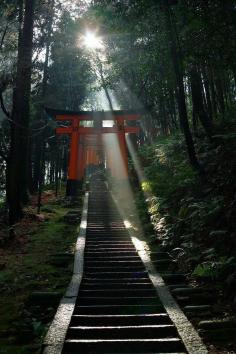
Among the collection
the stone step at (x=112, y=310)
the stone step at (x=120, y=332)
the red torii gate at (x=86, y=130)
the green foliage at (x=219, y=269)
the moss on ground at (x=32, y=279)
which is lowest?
the moss on ground at (x=32, y=279)

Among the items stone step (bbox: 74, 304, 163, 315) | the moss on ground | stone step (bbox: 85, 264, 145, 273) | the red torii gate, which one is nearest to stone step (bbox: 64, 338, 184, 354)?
the moss on ground

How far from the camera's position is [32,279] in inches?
334

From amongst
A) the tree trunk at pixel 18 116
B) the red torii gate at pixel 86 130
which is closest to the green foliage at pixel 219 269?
the tree trunk at pixel 18 116

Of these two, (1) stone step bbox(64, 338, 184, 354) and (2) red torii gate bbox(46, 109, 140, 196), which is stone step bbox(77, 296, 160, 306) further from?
(2) red torii gate bbox(46, 109, 140, 196)

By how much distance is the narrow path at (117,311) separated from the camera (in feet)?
16.9

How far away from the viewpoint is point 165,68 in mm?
13367

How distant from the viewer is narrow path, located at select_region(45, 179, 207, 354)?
514cm

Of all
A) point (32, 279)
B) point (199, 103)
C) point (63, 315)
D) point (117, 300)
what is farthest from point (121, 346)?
point (199, 103)

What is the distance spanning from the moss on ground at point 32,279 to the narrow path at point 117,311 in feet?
1.46

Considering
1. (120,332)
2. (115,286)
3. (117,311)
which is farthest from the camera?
(115,286)

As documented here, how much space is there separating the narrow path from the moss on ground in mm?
447

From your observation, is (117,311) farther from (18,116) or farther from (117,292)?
(18,116)

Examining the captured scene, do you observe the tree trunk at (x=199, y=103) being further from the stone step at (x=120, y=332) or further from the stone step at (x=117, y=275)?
the stone step at (x=120, y=332)

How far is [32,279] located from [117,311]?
2662 mm
